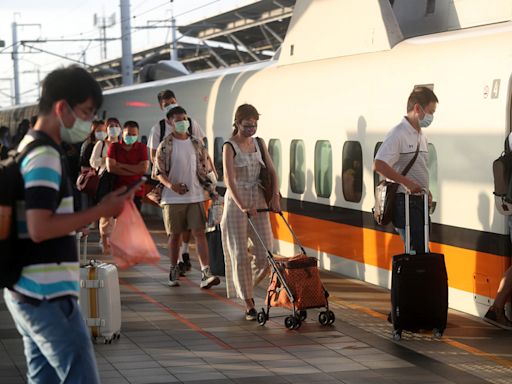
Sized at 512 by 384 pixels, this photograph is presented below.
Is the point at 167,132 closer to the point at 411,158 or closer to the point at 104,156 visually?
the point at 104,156

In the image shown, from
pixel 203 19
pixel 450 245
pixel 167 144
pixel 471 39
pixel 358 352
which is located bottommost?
pixel 358 352

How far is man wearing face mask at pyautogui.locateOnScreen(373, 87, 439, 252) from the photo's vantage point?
940cm

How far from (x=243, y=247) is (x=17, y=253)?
17.9ft

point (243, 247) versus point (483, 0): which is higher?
point (483, 0)

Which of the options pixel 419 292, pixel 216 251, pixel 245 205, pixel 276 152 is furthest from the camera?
pixel 276 152

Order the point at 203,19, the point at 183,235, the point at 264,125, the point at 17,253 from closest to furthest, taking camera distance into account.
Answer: the point at 17,253 < the point at 183,235 < the point at 264,125 < the point at 203,19

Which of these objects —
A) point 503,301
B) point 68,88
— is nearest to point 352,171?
point 503,301

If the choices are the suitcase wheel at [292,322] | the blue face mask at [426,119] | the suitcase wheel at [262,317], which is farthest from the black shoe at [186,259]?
the blue face mask at [426,119]

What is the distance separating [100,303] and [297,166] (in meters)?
5.55

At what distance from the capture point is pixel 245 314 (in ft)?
33.6

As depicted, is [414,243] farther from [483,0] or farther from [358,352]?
[483,0]

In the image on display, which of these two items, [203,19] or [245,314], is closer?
[245,314]

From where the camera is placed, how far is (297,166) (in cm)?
1421

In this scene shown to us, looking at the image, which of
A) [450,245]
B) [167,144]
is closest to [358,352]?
[450,245]
